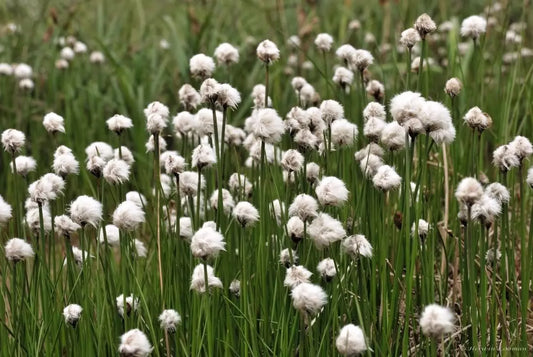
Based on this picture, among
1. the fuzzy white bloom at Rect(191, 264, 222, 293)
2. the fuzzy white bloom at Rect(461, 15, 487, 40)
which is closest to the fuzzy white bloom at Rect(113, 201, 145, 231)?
the fuzzy white bloom at Rect(191, 264, 222, 293)

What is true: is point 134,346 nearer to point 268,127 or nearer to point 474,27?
point 268,127

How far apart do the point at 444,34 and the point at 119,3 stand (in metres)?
3.62

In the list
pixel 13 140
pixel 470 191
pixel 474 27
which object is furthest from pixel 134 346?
pixel 474 27

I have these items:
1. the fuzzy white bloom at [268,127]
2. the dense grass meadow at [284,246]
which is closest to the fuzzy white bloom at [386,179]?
the dense grass meadow at [284,246]

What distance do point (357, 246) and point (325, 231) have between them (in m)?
0.11

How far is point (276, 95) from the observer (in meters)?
Answer: 4.29

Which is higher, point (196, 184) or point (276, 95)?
point (276, 95)

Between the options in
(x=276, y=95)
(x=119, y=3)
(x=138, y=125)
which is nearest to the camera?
(x=276, y=95)

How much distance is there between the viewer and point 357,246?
78.1 inches

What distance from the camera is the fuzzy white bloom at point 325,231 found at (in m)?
1.91

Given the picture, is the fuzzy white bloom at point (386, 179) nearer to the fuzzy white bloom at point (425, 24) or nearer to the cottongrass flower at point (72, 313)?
the fuzzy white bloom at point (425, 24)

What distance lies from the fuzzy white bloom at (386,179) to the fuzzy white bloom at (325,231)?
17cm

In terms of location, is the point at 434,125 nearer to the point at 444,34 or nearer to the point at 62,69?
the point at 62,69

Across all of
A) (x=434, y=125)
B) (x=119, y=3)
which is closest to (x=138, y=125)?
(x=434, y=125)
